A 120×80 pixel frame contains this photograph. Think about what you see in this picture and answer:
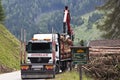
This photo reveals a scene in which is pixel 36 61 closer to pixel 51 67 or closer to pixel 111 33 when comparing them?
pixel 51 67

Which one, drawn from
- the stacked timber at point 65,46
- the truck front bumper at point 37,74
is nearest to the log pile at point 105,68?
the truck front bumper at point 37,74

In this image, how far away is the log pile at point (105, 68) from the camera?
2124cm

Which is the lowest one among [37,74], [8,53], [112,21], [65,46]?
[37,74]

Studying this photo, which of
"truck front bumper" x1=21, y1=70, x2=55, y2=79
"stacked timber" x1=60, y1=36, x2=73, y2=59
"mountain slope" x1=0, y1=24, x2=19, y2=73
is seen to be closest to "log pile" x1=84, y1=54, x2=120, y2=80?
"truck front bumper" x1=21, y1=70, x2=55, y2=79

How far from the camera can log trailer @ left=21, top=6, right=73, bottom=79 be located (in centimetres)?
2686

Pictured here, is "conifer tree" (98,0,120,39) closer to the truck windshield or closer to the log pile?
the truck windshield

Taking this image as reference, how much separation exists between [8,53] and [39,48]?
1088 inches

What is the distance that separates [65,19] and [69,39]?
7.24 ft

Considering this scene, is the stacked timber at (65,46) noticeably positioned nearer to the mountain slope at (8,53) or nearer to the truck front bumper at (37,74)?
the truck front bumper at (37,74)

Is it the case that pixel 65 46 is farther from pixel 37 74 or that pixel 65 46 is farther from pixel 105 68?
pixel 105 68

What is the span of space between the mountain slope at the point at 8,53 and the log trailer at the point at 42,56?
1476 centimetres

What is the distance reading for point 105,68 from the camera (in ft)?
70.1

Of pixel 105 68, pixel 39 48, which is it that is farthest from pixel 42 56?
pixel 105 68

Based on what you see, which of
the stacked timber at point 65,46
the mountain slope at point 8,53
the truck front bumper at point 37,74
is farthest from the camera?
the mountain slope at point 8,53
